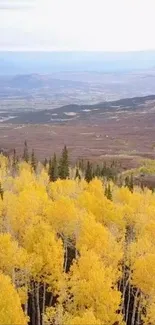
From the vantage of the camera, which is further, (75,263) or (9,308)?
(75,263)

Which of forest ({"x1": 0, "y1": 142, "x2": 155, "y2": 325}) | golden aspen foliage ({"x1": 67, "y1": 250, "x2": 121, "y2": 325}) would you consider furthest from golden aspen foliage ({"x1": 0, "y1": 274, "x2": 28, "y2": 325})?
golden aspen foliage ({"x1": 67, "y1": 250, "x2": 121, "y2": 325})

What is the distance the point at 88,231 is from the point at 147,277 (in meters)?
10.1

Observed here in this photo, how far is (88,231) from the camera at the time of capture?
5884 centimetres

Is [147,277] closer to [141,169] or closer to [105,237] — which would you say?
[105,237]

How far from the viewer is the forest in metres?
45.8

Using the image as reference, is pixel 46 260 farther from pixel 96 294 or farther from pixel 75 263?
pixel 96 294

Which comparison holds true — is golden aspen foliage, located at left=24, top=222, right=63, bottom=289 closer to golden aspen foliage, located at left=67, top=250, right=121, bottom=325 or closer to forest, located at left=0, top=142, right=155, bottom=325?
forest, located at left=0, top=142, right=155, bottom=325

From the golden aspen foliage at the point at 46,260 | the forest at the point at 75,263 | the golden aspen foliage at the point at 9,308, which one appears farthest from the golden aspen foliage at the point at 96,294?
the golden aspen foliage at the point at 9,308

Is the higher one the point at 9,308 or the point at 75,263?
the point at 9,308

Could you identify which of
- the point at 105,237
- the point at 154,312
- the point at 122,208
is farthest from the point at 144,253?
the point at 122,208

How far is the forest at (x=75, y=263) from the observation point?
45.8 m

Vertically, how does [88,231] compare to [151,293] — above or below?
above

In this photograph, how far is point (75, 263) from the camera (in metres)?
54.0

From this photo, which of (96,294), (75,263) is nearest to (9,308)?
(96,294)
